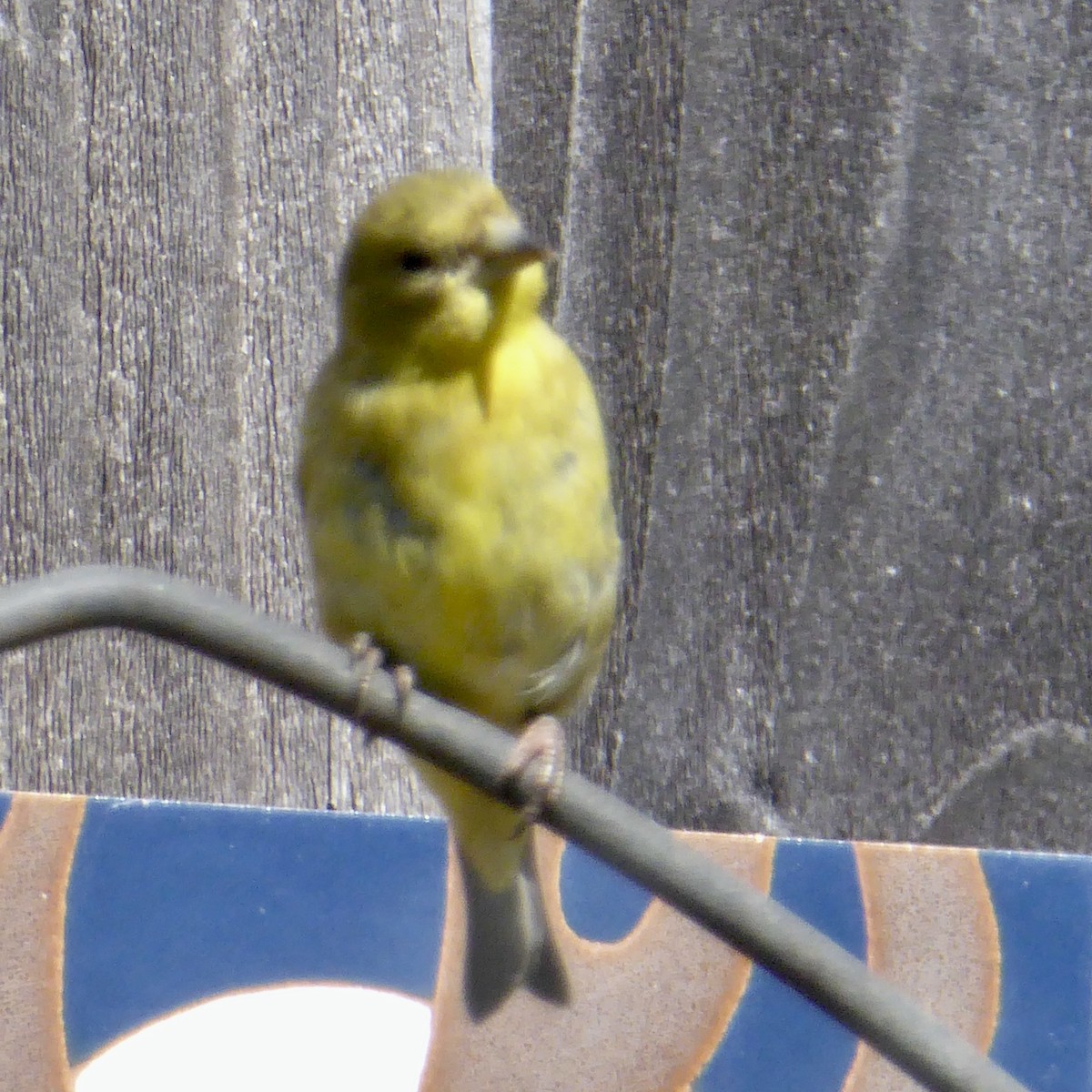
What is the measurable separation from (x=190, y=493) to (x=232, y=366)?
0.43 ft

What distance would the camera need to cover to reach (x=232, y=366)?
1.64 m

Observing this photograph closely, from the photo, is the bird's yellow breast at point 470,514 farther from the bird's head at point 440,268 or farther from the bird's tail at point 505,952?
the bird's tail at point 505,952

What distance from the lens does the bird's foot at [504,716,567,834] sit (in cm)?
99

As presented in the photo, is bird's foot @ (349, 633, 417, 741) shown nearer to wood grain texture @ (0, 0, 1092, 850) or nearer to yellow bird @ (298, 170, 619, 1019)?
yellow bird @ (298, 170, 619, 1019)

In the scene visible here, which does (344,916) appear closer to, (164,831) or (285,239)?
(164,831)

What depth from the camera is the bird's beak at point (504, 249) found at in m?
1.42

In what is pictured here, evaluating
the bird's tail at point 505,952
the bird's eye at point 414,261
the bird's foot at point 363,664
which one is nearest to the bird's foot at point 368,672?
the bird's foot at point 363,664

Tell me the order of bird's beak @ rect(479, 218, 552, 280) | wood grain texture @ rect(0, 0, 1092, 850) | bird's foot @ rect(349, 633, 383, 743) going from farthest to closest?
wood grain texture @ rect(0, 0, 1092, 850)
bird's beak @ rect(479, 218, 552, 280)
bird's foot @ rect(349, 633, 383, 743)

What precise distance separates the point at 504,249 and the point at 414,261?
0.11 metres

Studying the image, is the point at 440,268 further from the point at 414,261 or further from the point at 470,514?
the point at 470,514

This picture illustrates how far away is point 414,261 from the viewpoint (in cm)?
152

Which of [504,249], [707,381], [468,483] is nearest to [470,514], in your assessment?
[468,483]

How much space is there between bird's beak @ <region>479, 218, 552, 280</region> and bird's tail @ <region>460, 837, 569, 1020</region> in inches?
21.4

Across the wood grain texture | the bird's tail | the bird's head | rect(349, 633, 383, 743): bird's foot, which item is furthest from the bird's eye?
the bird's tail
